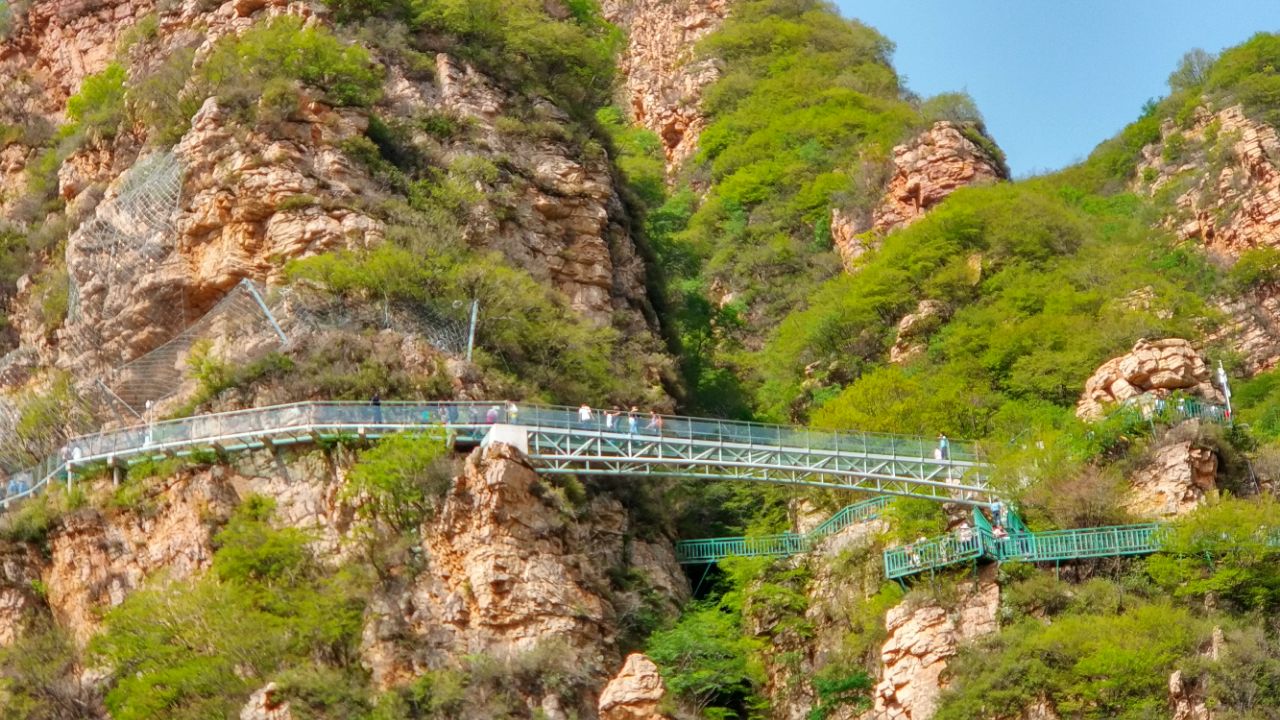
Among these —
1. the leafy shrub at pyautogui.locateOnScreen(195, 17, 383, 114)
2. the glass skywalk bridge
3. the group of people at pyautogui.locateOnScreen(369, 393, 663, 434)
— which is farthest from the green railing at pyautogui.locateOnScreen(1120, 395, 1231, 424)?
the leafy shrub at pyautogui.locateOnScreen(195, 17, 383, 114)

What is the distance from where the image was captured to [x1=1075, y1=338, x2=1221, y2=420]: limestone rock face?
157ft

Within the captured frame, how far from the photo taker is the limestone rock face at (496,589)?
140 ft

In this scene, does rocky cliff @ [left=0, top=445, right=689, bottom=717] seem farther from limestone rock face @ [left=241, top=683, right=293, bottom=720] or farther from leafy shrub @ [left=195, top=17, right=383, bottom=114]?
leafy shrub @ [left=195, top=17, right=383, bottom=114]

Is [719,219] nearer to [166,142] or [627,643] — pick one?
[166,142]

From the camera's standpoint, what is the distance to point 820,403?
192 feet

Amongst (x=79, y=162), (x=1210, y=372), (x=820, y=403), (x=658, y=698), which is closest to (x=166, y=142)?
(x=79, y=162)

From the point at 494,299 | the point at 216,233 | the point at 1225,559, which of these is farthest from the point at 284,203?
the point at 1225,559

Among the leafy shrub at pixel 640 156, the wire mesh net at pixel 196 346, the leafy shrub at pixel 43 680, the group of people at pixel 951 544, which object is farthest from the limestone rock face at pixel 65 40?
the group of people at pixel 951 544

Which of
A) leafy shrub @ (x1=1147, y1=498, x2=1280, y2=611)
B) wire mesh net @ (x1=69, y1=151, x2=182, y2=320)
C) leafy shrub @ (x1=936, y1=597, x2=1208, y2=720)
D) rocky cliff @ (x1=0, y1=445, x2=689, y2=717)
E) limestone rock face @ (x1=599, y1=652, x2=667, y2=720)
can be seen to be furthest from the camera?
wire mesh net @ (x1=69, y1=151, x2=182, y2=320)

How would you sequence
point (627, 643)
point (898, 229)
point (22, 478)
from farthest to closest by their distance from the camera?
point (898, 229), point (22, 478), point (627, 643)

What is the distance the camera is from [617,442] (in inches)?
1832

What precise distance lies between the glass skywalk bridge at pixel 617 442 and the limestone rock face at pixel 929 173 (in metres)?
20.0

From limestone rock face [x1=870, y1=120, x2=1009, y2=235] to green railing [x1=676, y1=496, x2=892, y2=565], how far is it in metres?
19.5

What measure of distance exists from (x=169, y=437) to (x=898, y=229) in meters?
A: 25.7
